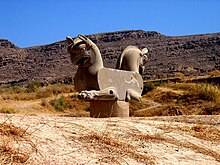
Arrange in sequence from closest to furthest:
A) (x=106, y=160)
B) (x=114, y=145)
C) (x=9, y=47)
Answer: (x=106, y=160)
(x=114, y=145)
(x=9, y=47)

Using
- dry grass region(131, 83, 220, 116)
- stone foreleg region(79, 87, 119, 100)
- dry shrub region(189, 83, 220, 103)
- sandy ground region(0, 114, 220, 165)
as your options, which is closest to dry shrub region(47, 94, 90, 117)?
dry grass region(131, 83, 220, 116)

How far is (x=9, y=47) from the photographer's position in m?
73.9

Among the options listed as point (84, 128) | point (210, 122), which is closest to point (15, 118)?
point (84, 128)

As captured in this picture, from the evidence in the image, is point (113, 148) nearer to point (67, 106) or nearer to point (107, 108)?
point (107, 108)

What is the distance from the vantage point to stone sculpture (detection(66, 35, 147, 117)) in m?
9.95

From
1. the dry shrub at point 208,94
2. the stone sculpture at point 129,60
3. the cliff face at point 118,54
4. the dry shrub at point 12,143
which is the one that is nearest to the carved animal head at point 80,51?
the stone sculpture at point 129,60

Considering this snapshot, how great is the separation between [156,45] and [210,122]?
58294mm

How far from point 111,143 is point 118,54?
5793cm

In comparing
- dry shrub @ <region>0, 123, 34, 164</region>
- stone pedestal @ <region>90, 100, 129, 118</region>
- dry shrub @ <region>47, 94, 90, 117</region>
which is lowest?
dry shrub @ <region>47, 94, 90, 117</region>

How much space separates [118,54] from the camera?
206ft

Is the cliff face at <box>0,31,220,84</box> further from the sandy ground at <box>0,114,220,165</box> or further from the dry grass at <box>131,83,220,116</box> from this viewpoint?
the sandy ground at <box>0,114,220,165</box>

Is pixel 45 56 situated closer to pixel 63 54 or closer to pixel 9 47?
pixel 63 54

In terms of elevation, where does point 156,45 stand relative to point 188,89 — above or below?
above

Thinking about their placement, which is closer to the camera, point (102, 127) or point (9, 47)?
point (102, 127)
